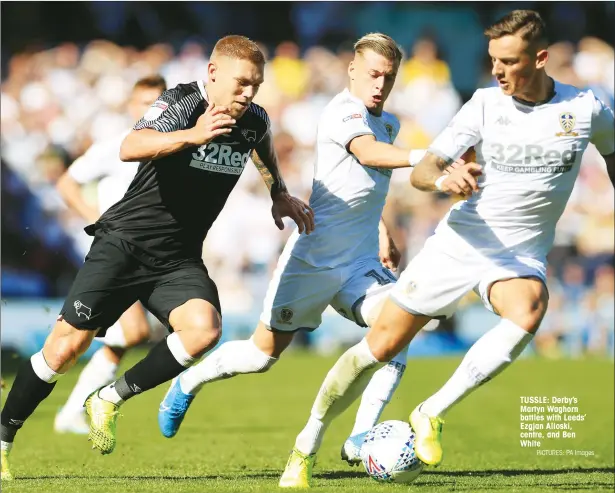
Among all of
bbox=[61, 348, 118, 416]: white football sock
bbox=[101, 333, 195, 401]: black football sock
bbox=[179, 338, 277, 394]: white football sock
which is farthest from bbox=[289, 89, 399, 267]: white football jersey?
bbox=[61, 348, 118, 416]: white football sock

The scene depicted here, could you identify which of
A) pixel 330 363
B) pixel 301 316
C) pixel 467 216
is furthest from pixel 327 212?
pixel 330 363

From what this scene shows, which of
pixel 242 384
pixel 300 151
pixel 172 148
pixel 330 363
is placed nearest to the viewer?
pixel 172 148

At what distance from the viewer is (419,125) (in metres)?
20.8

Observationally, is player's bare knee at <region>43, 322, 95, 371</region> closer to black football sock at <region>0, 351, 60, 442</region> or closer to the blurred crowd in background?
black football sock at <region>0, 351, 60, 442</region>

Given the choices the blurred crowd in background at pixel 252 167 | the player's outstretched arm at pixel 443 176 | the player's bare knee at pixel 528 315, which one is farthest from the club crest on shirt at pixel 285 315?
the blurred crowd in background at pixel 252 167

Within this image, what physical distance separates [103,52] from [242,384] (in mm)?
8587

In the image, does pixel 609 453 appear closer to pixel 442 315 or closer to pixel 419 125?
pixel 442 315

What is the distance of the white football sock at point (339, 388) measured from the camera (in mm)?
7055

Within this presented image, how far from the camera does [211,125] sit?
6.55 m

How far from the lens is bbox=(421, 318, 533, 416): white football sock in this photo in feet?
21.2

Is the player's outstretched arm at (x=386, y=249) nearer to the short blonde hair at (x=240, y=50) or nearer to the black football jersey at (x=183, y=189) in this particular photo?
the black football jersey at (x=183, y=189)

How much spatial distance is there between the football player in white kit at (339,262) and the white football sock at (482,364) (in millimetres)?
1231

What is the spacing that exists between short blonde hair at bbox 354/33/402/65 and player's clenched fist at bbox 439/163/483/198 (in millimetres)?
1689

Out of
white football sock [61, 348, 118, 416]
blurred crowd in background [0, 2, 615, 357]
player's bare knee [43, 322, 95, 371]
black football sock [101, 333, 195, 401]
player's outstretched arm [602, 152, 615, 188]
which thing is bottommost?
blurred crowd in background [0, 2, 615, 357]
